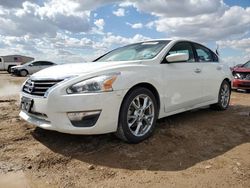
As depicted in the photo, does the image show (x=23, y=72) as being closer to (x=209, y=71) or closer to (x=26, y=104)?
(x=209, y=71)

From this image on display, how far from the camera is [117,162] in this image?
11.4ft

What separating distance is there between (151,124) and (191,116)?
70.9 inches

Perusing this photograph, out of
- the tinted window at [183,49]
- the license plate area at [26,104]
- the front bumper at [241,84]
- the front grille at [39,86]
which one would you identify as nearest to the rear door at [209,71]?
the tinted window at [183,49]

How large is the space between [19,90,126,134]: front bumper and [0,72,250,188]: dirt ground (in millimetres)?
319

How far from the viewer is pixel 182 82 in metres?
4.86

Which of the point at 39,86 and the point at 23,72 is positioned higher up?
the point at 39,86

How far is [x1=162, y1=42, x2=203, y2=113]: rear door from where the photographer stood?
4602 mm

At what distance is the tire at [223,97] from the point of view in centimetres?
639

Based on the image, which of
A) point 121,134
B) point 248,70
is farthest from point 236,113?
point 248,70

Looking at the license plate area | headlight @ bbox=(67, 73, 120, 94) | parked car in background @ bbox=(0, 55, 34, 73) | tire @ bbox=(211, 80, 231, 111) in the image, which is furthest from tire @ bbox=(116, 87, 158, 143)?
parked car in background @ bbox=(0, 55, 34, 73)

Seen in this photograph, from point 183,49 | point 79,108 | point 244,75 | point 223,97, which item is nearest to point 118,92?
point 79,108

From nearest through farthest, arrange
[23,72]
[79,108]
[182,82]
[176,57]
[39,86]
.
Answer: [79,108] → [39,86] → [176,57] → [182,82] → [23,72]

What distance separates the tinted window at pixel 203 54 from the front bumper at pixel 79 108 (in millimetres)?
2398

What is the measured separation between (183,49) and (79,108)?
→ 2.50 meters
